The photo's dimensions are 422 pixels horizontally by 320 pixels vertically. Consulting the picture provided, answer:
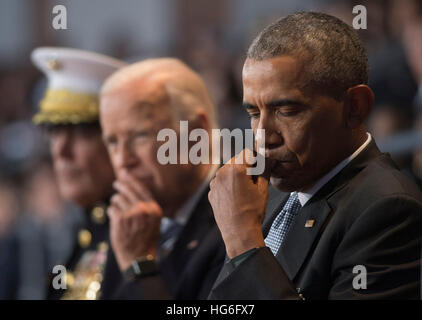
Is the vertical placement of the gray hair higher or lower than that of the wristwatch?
higher

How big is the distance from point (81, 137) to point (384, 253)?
5.67 ft

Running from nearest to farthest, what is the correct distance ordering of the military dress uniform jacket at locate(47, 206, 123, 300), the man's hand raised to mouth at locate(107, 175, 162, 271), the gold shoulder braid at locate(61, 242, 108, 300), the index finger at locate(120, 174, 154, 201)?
the man's hand raised to mouth at locate(107, 175, 162, 271), the index finger at locate(120, 174, 154, 201), the military dress uniform jacket at locate(47, 206, 123, 300), the gold shoulder braid at locate(61, 242, 108, 300)

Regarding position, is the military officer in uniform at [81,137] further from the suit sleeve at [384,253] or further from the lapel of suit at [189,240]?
the suit sleeve at [384,253]

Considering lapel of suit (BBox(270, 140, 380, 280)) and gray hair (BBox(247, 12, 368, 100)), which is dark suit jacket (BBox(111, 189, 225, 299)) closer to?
lapel of suit (BBox(270, 140, 380, 280))

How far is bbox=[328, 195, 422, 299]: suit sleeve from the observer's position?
144 centimetres

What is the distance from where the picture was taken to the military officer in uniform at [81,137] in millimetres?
2904

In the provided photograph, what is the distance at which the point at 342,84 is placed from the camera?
5.08 feet

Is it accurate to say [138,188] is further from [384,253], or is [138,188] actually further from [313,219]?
[384,253]

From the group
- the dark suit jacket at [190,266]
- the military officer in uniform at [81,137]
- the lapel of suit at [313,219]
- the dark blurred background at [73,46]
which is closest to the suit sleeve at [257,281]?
the lapel of suit at [313,219]

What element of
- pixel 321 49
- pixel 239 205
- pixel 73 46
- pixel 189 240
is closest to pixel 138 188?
pixel 189 240

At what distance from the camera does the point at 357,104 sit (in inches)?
62.0

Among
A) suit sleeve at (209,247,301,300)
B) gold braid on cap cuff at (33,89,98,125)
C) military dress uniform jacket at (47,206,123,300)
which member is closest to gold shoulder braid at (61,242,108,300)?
military dress uniform jacket at (47,206,123,300)

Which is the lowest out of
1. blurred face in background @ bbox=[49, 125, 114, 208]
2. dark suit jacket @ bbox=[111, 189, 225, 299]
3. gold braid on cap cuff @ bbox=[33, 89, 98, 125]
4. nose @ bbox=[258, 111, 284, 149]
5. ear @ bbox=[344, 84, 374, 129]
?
dark suit jacket @ bbox=[111, 189, 225, 299]

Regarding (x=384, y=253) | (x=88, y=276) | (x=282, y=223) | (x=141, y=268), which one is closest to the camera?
(x=384, y=253)
